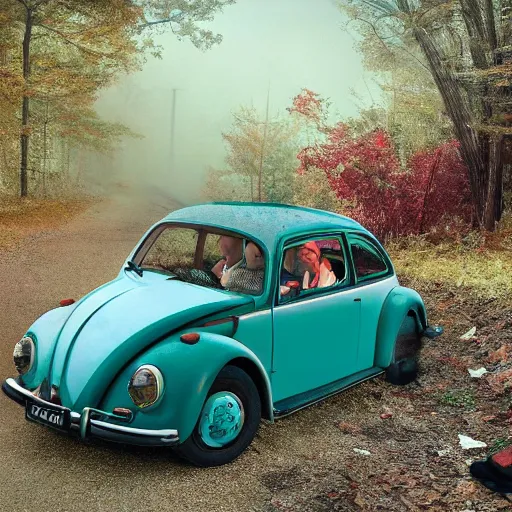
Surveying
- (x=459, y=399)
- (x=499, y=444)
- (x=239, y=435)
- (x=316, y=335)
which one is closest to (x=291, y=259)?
(x=316, y=335)

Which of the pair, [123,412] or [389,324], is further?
[389,324]

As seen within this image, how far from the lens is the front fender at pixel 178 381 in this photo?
3295 millimetres

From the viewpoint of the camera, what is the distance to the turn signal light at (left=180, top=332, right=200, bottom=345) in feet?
11.2

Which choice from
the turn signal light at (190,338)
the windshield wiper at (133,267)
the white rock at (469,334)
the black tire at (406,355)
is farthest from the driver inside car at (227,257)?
the white rock at (469,334)

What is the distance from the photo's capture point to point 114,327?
11.9 ft

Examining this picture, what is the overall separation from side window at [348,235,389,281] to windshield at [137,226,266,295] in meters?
0.87

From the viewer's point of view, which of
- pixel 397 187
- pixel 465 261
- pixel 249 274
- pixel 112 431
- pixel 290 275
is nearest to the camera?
pixel 112 431

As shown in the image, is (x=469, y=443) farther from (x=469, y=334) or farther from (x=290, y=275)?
(x=469, y=334)

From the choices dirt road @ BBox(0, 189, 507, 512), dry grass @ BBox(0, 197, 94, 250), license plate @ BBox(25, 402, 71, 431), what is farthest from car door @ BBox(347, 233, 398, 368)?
dry grass @ BBox(0, 197, 94, 250)

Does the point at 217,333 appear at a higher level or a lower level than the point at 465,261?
higher

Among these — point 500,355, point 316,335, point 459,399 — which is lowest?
point 459,399

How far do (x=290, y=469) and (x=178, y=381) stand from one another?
2.80 ft

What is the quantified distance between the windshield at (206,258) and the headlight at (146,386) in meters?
0.81

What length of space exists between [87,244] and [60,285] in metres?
2.67
